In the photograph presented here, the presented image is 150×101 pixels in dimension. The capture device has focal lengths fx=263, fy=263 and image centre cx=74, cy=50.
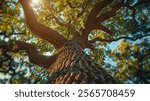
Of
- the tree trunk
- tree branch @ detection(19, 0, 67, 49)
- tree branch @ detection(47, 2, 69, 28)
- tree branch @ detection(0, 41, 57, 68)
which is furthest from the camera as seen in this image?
tree branch @ detection(47, 2, 69, 28)

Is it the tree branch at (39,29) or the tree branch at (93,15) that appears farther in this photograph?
the tree branch at (93,15)

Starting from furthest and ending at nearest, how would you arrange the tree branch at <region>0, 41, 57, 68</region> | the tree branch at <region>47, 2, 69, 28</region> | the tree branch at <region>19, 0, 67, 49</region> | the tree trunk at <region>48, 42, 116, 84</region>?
the tree branch at <region>47, 2, 69, 28</region>, the tree branch at <region>19, 0, 67, 49</region>, the tree branch at <region>0, 41, 57, 68</region>, the tree trunk at <region>48, 42, 116, 84</region>

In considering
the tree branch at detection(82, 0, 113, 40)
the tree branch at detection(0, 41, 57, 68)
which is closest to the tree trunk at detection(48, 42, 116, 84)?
the tree branch at detection(0, 41, 57, 68)

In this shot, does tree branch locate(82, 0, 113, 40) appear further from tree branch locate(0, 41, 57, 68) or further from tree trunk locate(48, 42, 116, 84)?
tree trunk locate(48, 42, 116, 84)

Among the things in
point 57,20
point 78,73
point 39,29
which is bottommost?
point 78,73

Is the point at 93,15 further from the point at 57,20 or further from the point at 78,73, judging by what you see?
the point at 78,73

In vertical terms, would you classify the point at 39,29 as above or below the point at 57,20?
below

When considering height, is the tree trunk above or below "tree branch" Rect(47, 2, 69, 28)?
below

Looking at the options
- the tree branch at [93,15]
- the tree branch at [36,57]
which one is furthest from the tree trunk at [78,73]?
the tree branch at [93,15]

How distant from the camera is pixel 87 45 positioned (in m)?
13.2

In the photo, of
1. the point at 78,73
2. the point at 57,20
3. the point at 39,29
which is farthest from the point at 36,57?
the point at 57,20

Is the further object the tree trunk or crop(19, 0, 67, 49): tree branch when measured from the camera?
crop(19, 0, 67, 49): tree branch

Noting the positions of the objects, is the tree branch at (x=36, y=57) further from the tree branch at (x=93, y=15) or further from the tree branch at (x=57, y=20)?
the tree branch at (x=57, y=20)

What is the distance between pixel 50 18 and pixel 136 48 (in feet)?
18.8
